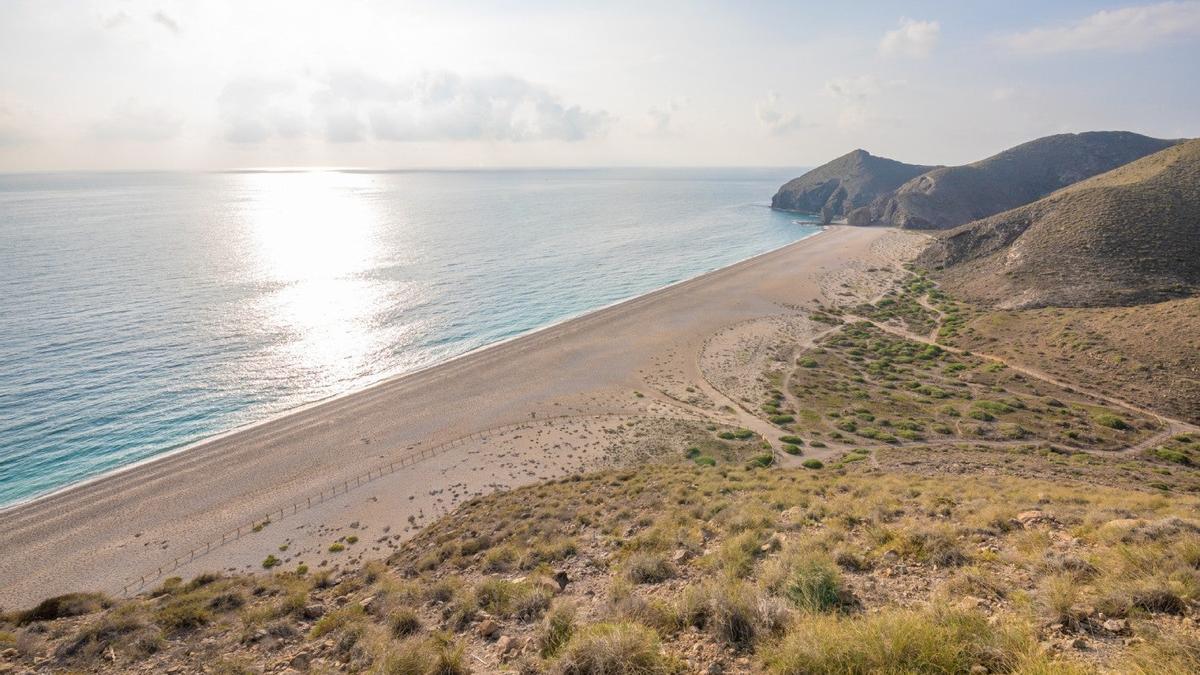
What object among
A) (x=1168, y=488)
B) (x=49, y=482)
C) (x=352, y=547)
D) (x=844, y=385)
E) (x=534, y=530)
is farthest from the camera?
(x=844, y=385)

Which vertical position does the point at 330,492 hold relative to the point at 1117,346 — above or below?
below

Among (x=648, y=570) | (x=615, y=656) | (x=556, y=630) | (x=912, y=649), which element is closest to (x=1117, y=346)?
(x=648, y=570)

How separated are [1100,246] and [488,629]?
87943 millimetres

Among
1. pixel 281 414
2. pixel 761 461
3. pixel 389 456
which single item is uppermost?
pixel 761 461

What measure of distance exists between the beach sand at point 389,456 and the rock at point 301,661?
1223 cm

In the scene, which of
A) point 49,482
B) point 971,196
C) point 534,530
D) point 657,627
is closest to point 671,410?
point 534,530

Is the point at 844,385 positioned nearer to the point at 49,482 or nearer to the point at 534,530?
the point at 534,530

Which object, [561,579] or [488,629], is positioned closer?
[488,629]

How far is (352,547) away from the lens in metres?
26.2

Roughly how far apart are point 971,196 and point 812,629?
617 feet

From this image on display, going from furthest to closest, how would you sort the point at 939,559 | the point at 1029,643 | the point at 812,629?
the point at 939,559
the point at 812,629
the point at 1029,643

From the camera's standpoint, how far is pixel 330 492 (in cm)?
3269

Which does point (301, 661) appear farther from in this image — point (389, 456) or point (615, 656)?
point (389, 456)

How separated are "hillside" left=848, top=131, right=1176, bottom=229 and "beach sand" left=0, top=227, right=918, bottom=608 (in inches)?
4457
